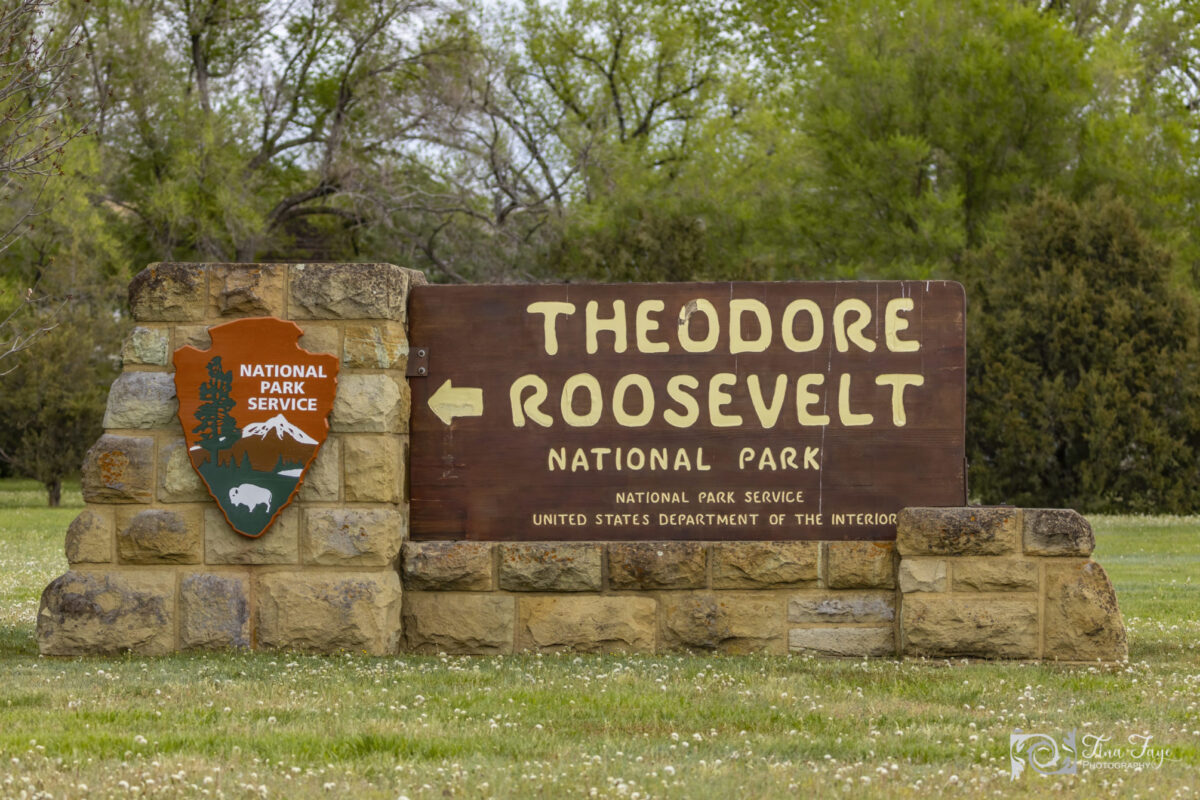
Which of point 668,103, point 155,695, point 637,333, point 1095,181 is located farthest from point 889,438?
point 668,103

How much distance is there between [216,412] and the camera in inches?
290

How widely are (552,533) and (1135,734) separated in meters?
3.31

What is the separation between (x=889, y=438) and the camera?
25.1ft

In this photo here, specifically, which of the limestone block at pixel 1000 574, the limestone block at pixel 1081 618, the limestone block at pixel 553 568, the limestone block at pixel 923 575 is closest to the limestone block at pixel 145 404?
the limestone block at pixel 553 568

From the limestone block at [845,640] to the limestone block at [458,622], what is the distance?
1.54 m

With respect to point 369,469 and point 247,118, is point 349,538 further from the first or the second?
point 247,118

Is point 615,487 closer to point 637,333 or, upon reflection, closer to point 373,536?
point 637,333

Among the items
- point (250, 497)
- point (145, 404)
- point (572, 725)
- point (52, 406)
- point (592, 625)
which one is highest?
point (52, 406)

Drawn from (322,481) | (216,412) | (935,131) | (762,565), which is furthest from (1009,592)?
(935,131)

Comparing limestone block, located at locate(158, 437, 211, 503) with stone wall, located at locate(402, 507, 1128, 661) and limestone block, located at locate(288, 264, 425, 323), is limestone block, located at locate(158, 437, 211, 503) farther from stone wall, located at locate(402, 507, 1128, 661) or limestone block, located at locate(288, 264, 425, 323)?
stone wall, located at locate(402, 507, 1128, 661)

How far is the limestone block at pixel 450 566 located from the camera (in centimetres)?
745

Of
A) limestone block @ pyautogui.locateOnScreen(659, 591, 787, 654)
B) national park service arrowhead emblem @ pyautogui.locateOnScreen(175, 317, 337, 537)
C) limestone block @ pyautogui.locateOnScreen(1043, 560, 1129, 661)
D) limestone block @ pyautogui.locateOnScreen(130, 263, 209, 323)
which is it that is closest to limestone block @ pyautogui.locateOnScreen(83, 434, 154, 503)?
national park service arrowhead emblem @ pyautogui.locateOnScreen(175, 317, 337, 537)

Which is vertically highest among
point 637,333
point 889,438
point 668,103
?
point 668,103

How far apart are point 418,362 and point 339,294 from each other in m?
A: 0.59
